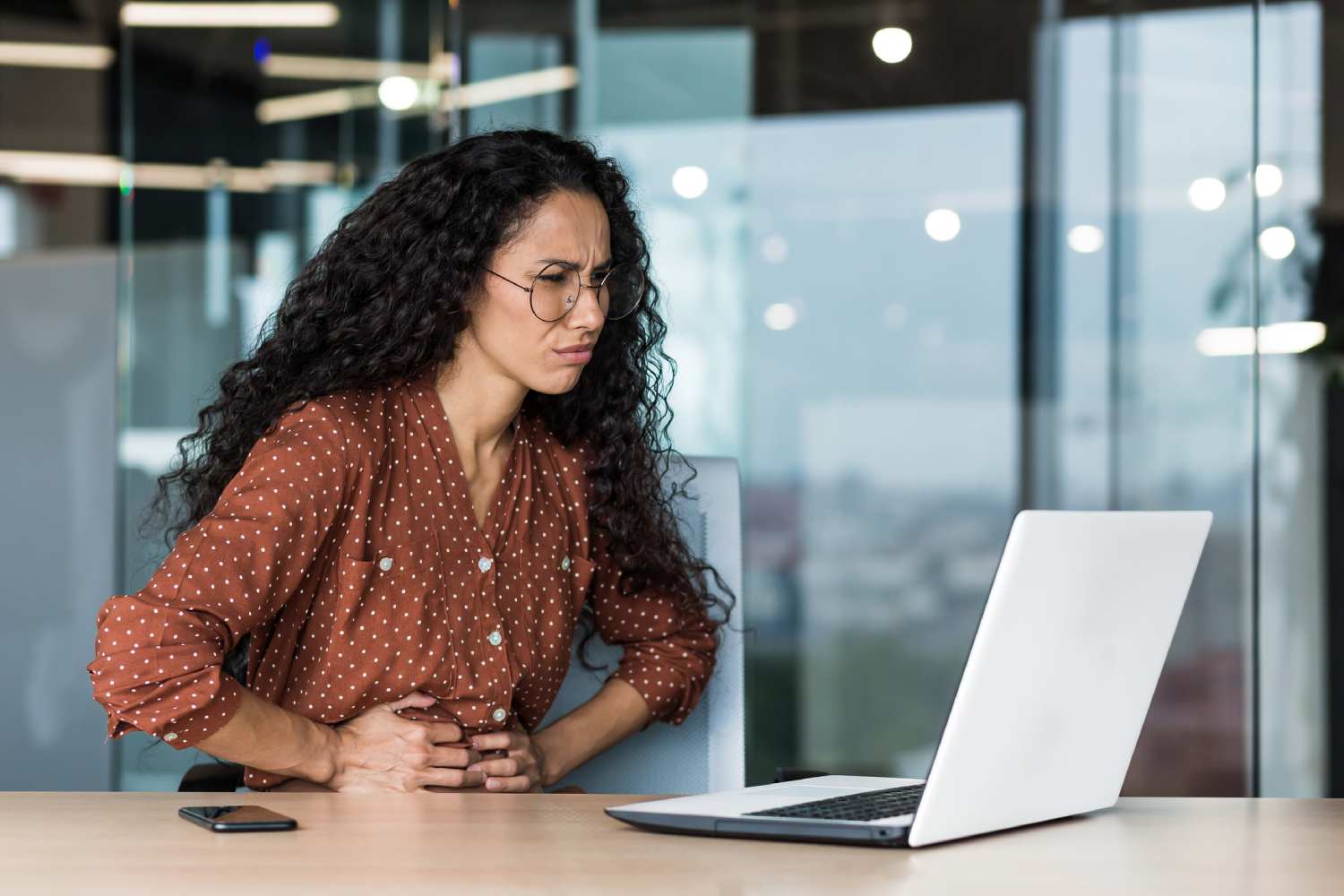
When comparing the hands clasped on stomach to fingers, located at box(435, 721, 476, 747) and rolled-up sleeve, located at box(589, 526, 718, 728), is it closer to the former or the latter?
fingers, located at box(435, 721, 476, 747)

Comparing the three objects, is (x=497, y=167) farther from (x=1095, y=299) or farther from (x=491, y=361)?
(x=1095, y=299)

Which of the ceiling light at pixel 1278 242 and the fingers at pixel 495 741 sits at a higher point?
the ceiling light at pixel 1278 242

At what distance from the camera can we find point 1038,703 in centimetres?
111

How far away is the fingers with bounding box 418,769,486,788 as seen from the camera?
5.16 ft

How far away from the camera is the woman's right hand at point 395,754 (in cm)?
157

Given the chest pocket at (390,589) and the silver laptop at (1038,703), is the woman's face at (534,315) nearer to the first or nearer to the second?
the chest pocket at (390,589)

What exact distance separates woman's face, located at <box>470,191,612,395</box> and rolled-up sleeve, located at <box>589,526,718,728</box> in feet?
0.89

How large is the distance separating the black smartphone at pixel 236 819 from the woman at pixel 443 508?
0.25 meters

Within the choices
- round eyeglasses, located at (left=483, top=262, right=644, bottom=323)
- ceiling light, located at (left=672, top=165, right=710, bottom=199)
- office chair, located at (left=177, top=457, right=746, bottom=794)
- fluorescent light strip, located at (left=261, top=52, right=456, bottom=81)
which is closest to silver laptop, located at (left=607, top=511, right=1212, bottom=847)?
office chair, located at (left=177, top=457, right=746, bottom=794)

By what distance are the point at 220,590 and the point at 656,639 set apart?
23.9 inches

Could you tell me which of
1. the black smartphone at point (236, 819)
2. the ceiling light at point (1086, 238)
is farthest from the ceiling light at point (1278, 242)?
the black smartphone at point (236, 819)

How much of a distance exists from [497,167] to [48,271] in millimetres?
2190

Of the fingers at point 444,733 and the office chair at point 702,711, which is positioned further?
the office chair at point 702,711

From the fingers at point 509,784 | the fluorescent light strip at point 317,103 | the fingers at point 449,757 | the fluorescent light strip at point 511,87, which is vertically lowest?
the fingers at point 509,784
